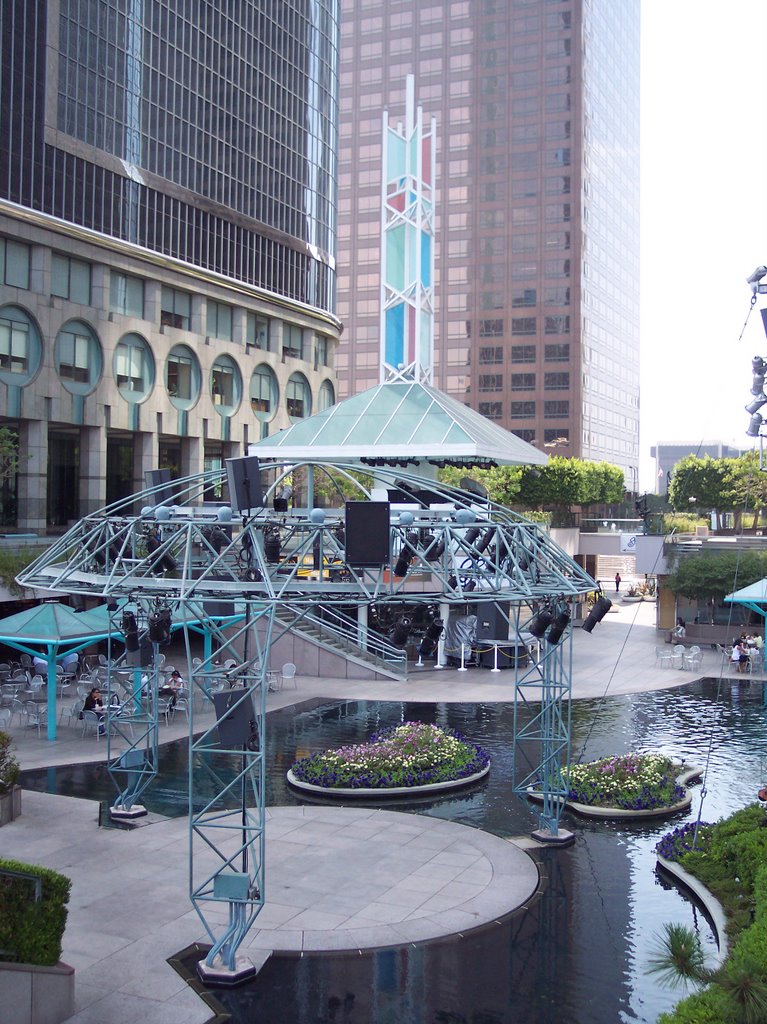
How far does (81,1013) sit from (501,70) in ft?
467

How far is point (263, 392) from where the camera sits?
70.5 meters

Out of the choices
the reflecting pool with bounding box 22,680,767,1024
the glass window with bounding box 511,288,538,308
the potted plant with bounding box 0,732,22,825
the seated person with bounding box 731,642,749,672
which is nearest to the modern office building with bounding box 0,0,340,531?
the reflecting pool with bounding box 22,680,767,1024

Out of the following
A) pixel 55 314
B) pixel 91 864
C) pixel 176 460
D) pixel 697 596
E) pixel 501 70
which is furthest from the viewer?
pixel 501 70

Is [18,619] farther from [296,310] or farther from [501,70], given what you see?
[501,70]

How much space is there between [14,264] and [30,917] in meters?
44.3

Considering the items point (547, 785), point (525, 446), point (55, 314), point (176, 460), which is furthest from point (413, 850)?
point (176, 460)

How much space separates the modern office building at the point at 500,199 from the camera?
135375 mm

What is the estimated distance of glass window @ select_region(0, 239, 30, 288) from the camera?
49.7 meters

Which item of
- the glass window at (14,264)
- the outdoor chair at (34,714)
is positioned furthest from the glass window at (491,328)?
the outdoor chair at (34,714)

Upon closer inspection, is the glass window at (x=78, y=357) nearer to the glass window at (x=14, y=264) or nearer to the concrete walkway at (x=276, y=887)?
the glass window at (x=14, y=264)

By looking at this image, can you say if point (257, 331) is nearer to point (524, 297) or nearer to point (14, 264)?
point (14, 264)

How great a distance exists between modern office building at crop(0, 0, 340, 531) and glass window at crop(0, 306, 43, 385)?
0.10 m

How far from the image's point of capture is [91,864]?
17.1 m

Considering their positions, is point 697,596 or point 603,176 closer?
point 697,596
